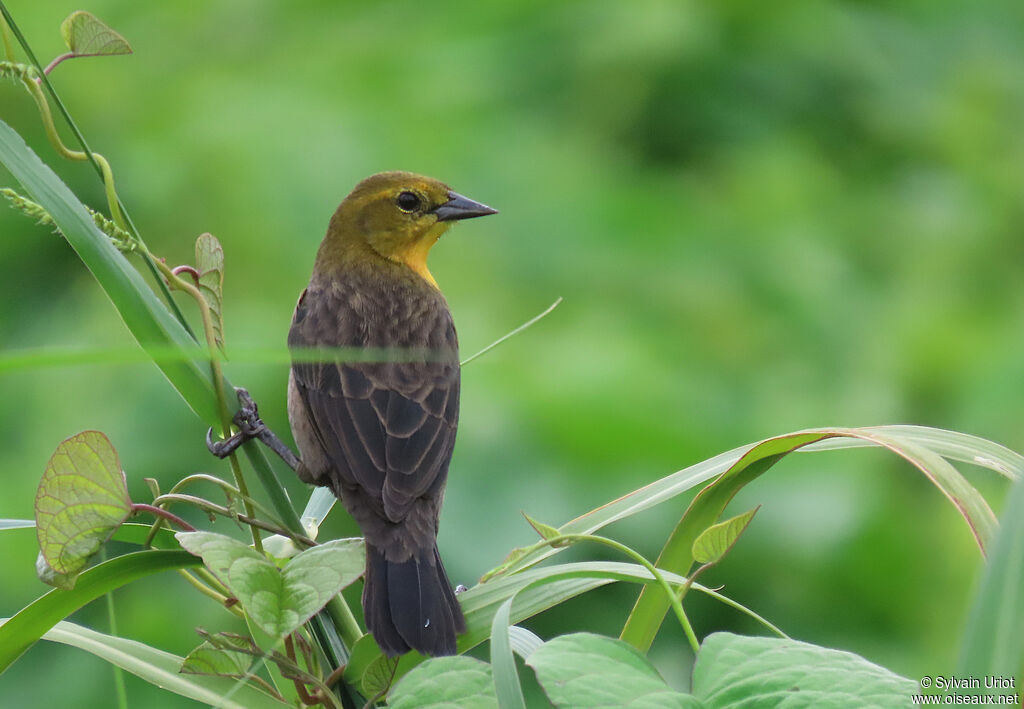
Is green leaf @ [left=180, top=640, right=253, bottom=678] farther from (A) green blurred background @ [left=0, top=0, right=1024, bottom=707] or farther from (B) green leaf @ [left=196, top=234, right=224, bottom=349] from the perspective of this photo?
(A) green blurred background @ [left=0, top=0, right=1024, bottom=707]

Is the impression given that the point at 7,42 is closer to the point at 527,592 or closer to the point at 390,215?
the point at 527,592

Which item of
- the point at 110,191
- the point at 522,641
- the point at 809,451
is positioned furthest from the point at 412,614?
the point at 110,191

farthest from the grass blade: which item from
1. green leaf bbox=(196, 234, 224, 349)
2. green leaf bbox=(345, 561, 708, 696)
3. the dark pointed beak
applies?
the dark pointed beak

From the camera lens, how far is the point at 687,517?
1358 mm

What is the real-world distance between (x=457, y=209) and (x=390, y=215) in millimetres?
168

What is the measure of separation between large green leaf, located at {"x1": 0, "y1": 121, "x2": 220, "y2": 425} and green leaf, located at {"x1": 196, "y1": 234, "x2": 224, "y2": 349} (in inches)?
4.4

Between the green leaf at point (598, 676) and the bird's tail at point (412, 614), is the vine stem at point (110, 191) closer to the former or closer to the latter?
the bird's tail at point (412, 614)

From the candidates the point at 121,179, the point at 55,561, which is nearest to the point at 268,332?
the point at 121,179

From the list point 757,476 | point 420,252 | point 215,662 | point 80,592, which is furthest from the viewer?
point 420,252

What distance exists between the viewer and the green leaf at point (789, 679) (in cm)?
94

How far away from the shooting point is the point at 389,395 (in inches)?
87.0

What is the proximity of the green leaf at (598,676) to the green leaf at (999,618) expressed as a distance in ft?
0.77

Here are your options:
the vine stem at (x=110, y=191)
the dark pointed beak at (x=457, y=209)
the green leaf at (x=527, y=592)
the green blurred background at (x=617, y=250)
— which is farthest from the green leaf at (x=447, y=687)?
the green blurred background at (x=617, y=250)

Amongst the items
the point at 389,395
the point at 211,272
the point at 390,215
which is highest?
the point at 390,215
